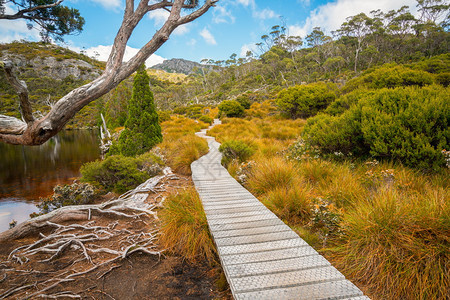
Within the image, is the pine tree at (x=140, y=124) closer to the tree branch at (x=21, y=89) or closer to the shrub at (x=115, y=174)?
the shrub at (x=115, y=174)

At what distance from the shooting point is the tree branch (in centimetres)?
234

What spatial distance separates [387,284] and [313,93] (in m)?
17.6

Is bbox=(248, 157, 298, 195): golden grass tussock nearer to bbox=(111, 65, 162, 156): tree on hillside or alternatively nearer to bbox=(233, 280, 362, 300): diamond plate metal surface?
bbox=(233, 280, 362, 300): diamond plate metal surface

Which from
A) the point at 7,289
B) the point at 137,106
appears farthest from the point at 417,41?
the point at 7,289

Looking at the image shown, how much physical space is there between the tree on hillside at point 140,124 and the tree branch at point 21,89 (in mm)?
8138

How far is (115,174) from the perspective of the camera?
6.77 m

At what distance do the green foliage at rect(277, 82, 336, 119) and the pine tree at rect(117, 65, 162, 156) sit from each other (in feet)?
38.4

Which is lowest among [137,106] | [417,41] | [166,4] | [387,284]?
[387,284]

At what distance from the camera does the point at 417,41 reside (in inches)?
1622

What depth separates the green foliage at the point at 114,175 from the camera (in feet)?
22.0

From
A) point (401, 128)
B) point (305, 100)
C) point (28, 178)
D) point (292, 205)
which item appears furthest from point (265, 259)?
point (305, 100)

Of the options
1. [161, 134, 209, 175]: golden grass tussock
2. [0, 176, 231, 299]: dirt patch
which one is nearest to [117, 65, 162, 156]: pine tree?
[161, 134, 209, 175]: golden grass tussock

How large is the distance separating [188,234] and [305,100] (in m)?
16.6

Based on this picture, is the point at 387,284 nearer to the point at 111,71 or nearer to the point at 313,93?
the point at 111,71
